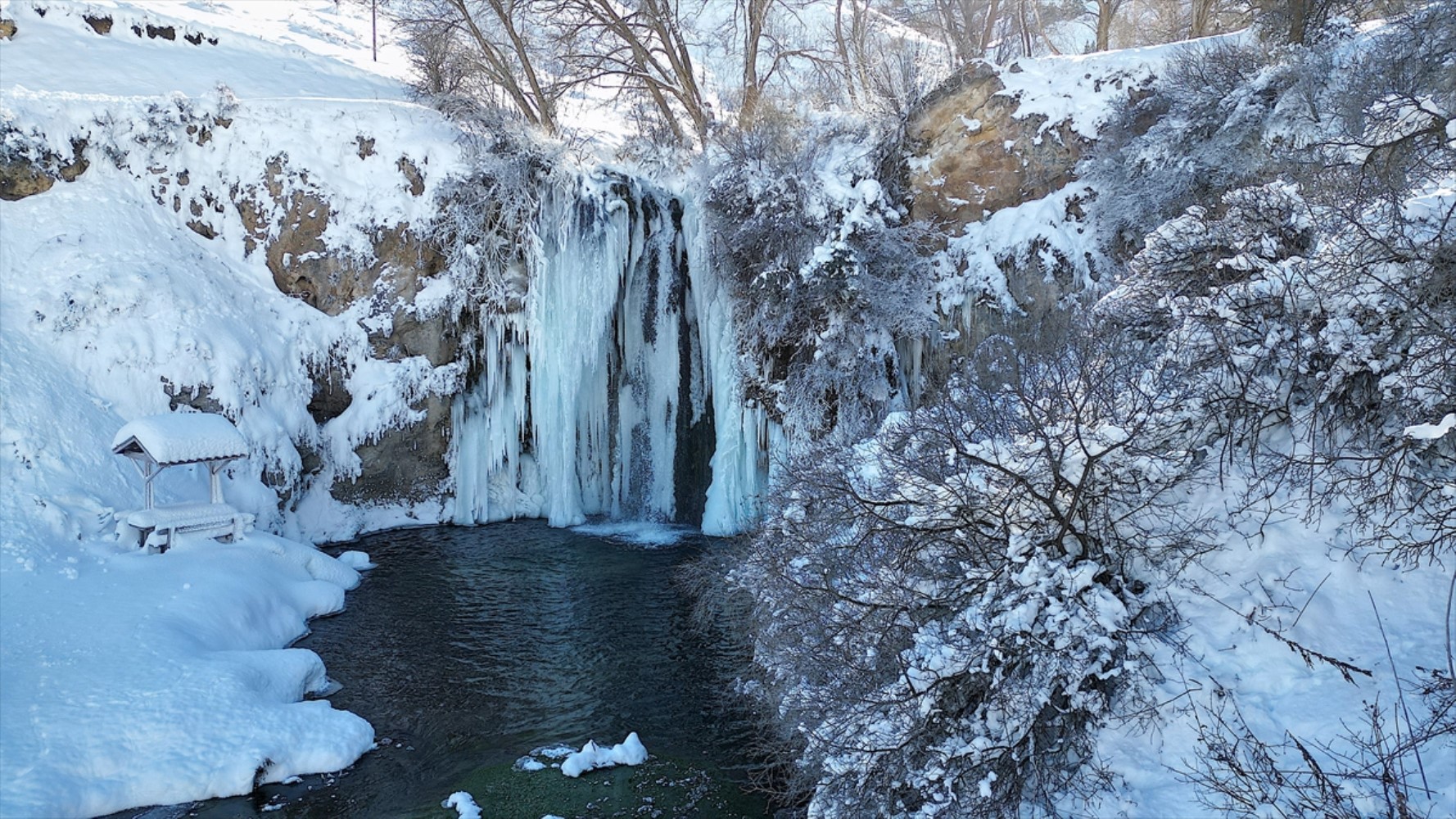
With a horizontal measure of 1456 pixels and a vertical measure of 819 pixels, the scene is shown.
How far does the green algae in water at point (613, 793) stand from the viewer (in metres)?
6.93

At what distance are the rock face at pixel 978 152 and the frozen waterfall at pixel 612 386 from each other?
4512 millimetres

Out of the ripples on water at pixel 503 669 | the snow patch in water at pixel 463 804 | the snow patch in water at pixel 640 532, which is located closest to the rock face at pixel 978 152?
the snow patch in water at pixel 640 532

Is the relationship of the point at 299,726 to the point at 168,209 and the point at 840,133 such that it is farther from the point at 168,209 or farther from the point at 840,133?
the point at 840,133

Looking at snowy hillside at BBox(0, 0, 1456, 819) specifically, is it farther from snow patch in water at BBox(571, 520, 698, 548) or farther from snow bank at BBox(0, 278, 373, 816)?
snow patch in water at BBox(571, 520, 698, 548)

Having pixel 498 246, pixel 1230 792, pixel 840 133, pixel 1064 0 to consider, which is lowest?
pixel 1230 792

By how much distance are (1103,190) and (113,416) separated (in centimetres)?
1591

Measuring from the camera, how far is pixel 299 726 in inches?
305

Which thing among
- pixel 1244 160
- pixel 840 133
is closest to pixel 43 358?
pixel 840 133

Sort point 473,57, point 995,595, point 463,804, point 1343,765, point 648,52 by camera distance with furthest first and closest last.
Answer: point 648,52
point 473,57
point 463,804
point 995,595
point 1343,765

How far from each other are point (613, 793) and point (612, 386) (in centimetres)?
1050

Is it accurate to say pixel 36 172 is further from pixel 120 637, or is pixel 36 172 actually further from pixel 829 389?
pixel 829 389

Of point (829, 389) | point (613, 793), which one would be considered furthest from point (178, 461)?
point (829, 389)

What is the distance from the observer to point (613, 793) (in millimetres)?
7199

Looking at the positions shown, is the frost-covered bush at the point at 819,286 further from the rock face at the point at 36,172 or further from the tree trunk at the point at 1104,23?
the rock face at the point at 36,172
